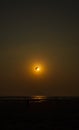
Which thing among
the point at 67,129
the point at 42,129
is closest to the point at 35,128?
the point at 42,129

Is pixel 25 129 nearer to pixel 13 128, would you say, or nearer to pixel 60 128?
pixel 13 128

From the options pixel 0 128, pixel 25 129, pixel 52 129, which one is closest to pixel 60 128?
pixel 52 129

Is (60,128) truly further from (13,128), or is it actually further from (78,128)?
(13,128)

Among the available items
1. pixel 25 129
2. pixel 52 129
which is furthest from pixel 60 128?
pixel 25 129

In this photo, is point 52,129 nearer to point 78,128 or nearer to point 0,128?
point 78,128

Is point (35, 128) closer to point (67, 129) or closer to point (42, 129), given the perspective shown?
point (42, 129)
